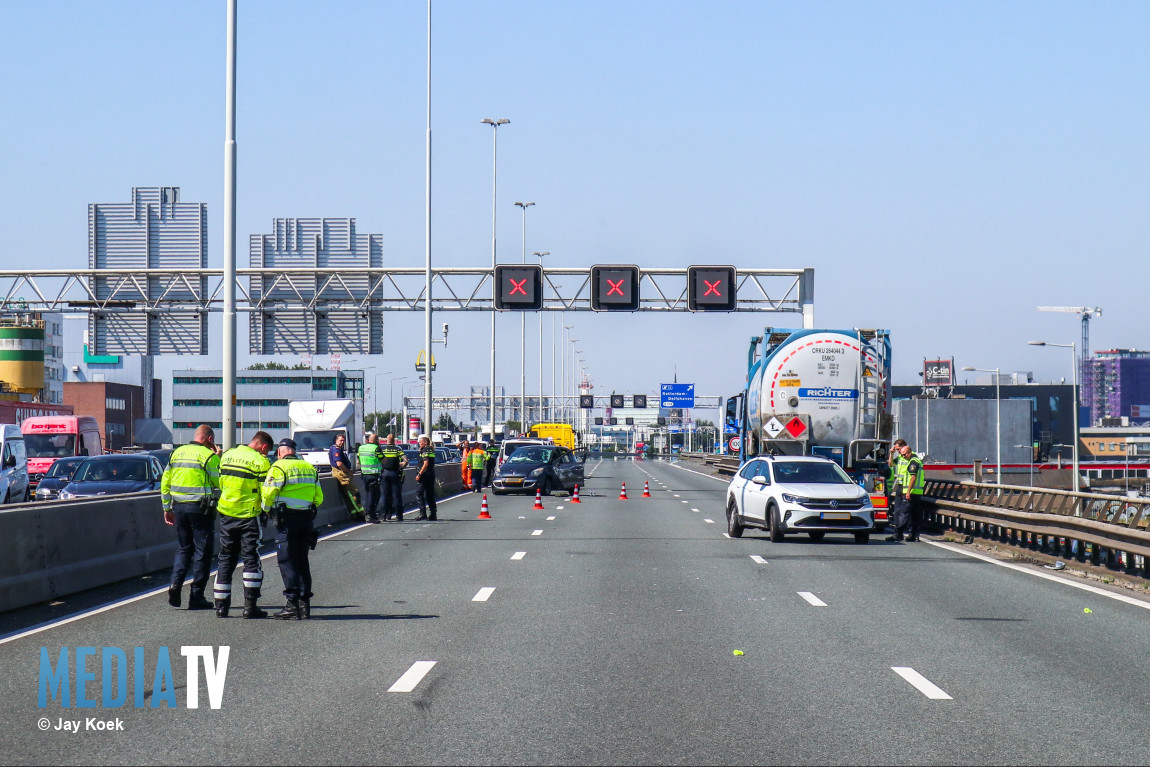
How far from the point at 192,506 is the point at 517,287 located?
85.9 ft

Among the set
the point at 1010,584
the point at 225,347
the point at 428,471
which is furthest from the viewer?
the point at 428,471

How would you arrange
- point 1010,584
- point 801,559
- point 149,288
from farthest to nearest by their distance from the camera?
point 149,288 < point 801,559 < point 1010,584

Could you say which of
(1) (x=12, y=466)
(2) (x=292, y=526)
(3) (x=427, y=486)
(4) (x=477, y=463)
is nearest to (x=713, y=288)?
(4) (x=477, y=463)

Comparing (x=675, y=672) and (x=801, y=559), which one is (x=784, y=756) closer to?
(x=675, y=672)

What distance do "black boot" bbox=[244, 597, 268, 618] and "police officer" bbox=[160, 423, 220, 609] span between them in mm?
717

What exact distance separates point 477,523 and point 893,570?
39.4ft

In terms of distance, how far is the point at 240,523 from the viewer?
40.4 feet

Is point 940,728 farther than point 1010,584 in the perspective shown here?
No

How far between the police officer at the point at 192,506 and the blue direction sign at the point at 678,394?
4287 inches

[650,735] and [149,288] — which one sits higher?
[149,288]

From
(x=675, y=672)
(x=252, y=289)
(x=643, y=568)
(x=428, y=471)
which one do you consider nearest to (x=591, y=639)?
(x=675, y=672)

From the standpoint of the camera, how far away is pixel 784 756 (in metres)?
6.86

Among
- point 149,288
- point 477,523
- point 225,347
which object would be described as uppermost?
point 149,288

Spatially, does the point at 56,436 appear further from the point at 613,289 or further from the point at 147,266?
the point at 613,289
